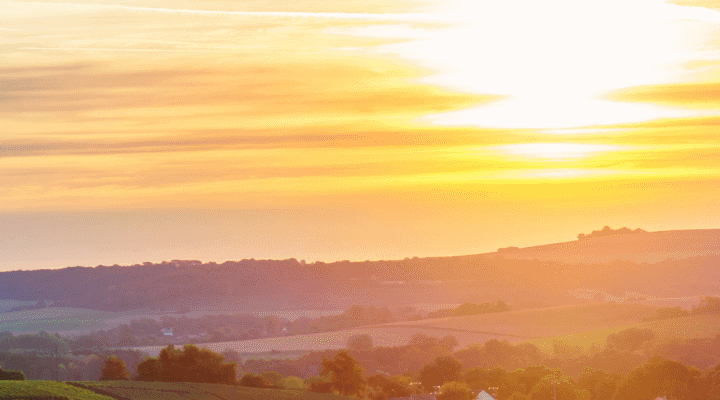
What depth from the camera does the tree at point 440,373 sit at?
444 feet

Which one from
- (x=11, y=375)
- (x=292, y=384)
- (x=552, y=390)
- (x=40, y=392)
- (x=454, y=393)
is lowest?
(x=454, y=393)

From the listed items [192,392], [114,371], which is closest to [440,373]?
[114,371]

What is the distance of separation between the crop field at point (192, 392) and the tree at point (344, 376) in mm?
4503

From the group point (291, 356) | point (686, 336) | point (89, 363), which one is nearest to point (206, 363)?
point (89, 363)

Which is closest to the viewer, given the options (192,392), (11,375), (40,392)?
(40,392)

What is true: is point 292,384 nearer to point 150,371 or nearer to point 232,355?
point 150,371

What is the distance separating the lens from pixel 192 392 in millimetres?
86938

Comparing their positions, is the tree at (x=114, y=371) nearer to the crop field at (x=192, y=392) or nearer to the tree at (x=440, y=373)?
the crop field at (x=192, y=392)

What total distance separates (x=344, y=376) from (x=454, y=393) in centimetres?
1550

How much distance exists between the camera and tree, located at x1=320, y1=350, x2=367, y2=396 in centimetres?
10262

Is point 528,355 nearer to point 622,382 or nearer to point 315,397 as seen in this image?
point 622,382

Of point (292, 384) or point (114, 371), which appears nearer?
point (114, 371)

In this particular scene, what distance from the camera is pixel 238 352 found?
199 meters

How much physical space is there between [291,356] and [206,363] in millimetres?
91832
